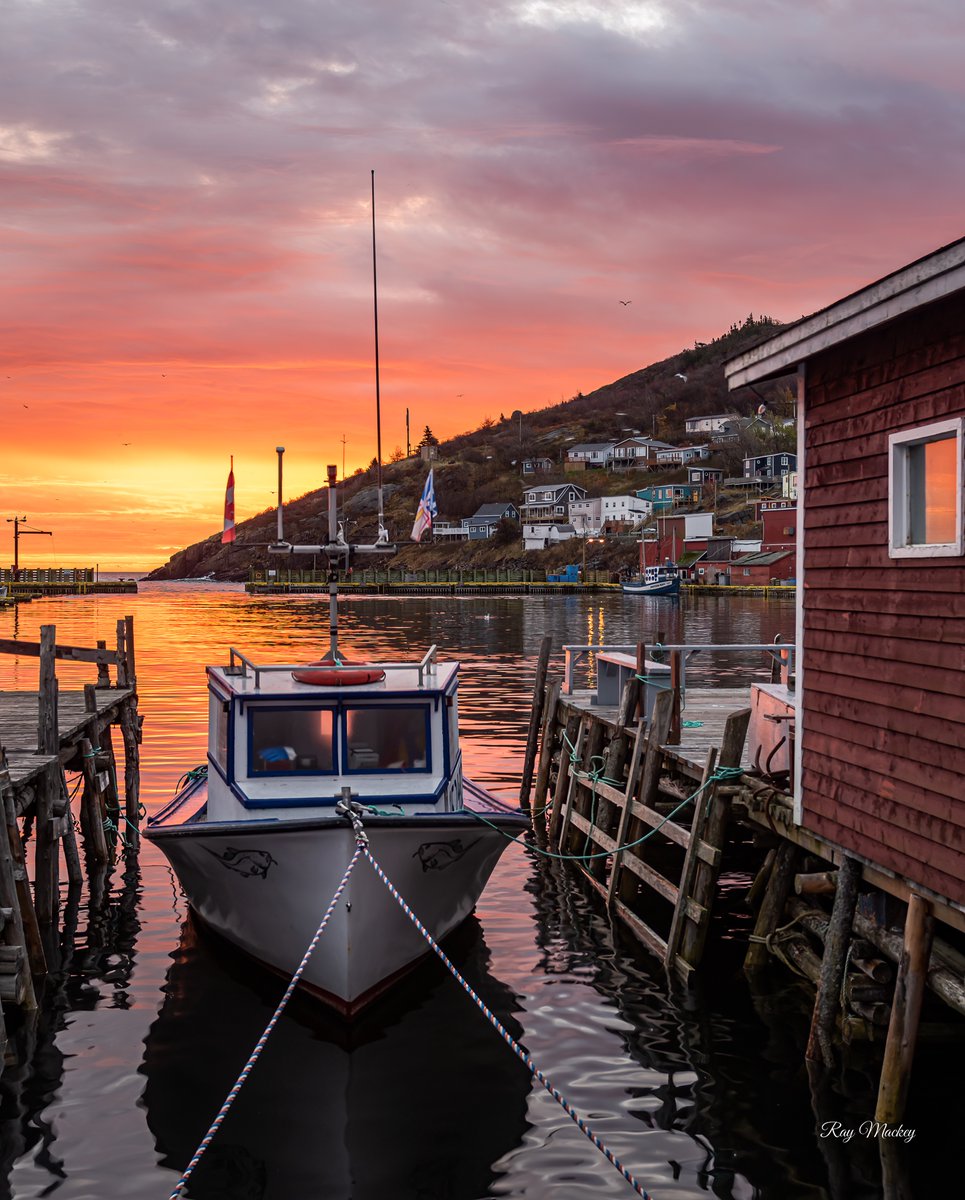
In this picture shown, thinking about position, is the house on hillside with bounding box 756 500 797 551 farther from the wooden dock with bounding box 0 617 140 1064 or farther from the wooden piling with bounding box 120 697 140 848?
the wooden dock with bounding box 0 617 140 1064

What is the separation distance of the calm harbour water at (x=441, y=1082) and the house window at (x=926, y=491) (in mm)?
5271

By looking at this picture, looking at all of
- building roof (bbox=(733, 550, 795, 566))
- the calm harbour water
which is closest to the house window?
the calm harbour water

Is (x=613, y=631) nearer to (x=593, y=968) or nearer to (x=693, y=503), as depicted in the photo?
(x=593, y=968)

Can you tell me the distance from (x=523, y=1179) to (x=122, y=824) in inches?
607

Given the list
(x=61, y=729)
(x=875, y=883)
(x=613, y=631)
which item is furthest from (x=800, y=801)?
(x=613, y=631)

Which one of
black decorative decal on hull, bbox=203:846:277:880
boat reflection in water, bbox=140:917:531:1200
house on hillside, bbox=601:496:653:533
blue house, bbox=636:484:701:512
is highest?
blue house, bbox=636:484:701:512

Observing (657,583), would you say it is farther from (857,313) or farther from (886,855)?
(886,855)

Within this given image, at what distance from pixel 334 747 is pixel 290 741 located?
560mm

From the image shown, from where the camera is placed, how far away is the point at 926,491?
10555 millimetres

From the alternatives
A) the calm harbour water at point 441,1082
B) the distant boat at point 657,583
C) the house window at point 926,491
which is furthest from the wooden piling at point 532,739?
the distant boat at point 657,583

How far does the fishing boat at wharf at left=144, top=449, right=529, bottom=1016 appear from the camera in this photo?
13.1 m

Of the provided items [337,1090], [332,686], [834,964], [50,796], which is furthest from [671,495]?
[337,1090]

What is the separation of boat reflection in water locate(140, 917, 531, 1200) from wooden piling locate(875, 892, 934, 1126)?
349 cm

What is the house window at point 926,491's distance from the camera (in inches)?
Result: 393
